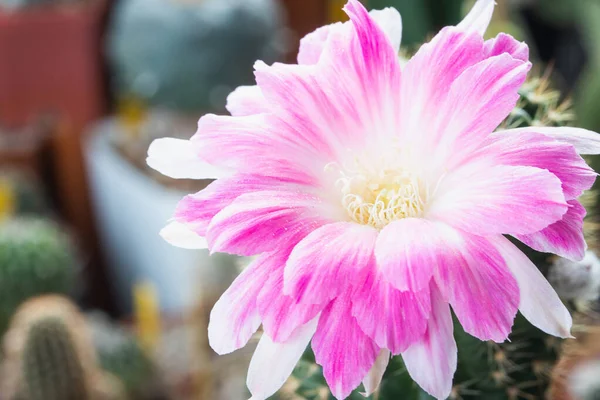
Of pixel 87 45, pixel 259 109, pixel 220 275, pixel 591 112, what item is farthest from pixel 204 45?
pixel 259 109

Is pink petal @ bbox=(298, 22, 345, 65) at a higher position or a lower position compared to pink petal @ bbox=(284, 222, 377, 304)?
higher

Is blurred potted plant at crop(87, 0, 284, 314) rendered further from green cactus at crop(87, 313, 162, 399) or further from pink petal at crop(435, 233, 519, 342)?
pink petal at crop(435, 233, 519, 342)

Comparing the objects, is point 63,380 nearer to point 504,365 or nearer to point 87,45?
point 504,365

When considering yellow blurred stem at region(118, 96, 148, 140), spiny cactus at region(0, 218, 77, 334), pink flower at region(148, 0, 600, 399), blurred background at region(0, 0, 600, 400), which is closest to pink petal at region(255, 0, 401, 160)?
pink flower at region(148, 0, 600, 399)

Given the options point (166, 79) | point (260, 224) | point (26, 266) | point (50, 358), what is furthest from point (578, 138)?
point (166, 79)

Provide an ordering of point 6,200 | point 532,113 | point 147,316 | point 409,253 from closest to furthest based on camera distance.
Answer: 1. point 409,253
2. point 532,113
3. point 147,316
4. point 6,200

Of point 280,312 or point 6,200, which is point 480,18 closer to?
point 280,312
